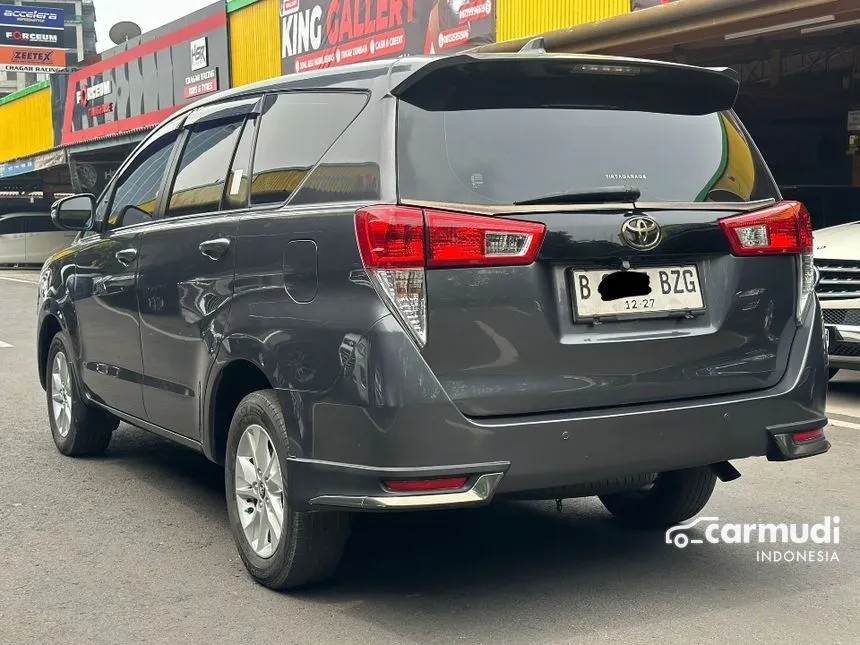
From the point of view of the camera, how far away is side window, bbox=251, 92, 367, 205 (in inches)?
170

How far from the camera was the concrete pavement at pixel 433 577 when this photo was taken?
4020 mm

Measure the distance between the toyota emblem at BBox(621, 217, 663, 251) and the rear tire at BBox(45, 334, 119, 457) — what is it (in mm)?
3611

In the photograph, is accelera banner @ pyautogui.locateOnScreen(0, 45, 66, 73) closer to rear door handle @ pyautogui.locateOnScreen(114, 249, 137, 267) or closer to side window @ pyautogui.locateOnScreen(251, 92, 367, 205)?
rear door handle @ pyautogui.locateOnScreen(114, 249, 137, 267)

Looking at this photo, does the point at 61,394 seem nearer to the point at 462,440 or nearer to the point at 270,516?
the point at 270,516

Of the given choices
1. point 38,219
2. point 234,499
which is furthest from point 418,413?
point 38,219

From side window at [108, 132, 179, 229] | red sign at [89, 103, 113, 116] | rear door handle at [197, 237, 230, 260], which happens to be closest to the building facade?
red sign at [89, 103, 113, 116]

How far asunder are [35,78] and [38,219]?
12805cm

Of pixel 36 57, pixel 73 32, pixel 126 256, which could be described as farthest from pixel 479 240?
pixel 73 32

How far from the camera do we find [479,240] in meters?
3.83

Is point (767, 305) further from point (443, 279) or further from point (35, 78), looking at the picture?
point (35, 78)

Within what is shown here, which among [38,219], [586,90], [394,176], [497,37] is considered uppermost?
[497,37]

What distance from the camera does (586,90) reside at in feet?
13.9

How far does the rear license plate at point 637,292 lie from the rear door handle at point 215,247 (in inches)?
55.6

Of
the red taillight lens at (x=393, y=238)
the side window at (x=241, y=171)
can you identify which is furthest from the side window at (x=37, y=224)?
the red taillight lens at (x=393, y=238)
